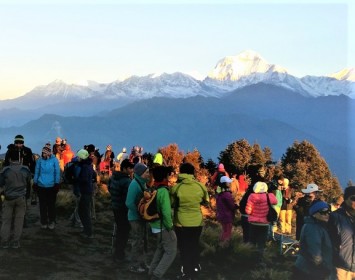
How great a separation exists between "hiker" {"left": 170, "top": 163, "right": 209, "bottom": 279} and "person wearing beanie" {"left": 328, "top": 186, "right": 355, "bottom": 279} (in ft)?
7.14

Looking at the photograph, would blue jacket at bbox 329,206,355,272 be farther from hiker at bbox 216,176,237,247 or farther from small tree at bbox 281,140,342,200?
small tree at bbox 281,140,342,200

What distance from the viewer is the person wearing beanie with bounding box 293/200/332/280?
4.62 m

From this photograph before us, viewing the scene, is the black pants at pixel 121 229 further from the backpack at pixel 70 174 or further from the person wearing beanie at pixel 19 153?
the person wearing beanie at pixel 19 153

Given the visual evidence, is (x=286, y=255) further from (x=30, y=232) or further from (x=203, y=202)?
(x=30, y=232)

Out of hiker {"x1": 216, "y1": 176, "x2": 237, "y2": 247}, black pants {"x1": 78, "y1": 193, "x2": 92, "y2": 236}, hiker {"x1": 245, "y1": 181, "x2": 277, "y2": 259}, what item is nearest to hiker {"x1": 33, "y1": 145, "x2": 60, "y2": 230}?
black pants {"x1": 78, "y1": 193, "x2": 92, "y2": 236}

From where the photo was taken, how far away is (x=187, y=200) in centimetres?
636

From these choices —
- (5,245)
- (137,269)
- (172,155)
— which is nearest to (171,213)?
(137,269)

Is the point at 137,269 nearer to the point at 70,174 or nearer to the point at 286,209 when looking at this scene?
the point at 70,174

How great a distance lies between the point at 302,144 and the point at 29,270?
5278cm

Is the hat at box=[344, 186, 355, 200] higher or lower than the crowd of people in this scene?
higher

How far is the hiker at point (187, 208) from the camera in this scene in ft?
20.9

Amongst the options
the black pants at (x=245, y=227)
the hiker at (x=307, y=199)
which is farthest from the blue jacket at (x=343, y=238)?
the black pants at (x=245, y=227)

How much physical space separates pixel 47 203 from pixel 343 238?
19.1 feet

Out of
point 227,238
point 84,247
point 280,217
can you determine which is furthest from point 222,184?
point 280,217
